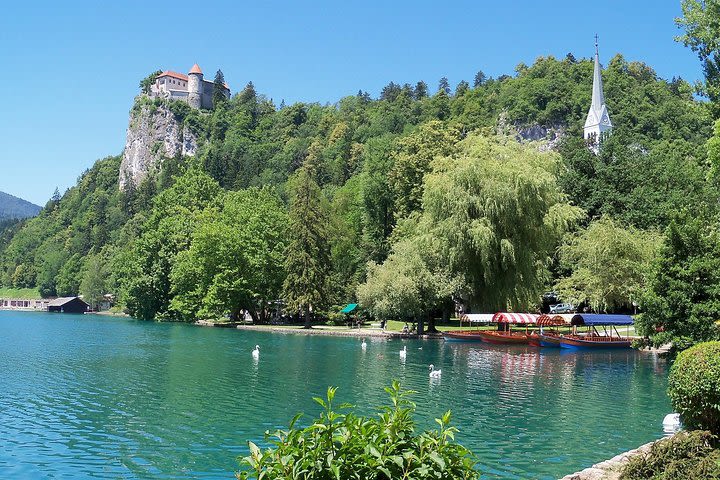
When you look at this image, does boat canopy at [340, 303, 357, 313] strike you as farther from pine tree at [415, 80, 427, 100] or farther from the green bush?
pine tree at [415, 80, 427, 100]

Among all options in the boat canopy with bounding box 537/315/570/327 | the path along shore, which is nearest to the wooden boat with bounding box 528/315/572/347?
the boat canopy with bounding box 537/315/570/327

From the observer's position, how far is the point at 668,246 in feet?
82.1

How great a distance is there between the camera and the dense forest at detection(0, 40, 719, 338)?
47062 mm

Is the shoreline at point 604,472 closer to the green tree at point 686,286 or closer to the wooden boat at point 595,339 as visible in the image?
the green tree at point 686,286

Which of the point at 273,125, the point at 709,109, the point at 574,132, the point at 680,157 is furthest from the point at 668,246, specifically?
the point at 273,125

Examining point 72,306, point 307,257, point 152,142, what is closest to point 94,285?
point 72,306

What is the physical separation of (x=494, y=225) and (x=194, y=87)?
157296mm

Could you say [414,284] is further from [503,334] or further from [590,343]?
[590,343]

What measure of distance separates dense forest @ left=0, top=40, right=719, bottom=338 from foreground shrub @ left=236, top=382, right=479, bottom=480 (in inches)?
892

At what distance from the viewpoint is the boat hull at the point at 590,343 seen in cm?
4164

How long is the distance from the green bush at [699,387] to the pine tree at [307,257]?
4892 cm

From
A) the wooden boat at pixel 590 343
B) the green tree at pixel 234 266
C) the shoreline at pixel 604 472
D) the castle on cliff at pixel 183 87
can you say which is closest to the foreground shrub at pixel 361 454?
the shoreline at pixel 604 472

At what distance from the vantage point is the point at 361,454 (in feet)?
15.0

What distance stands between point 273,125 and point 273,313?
119 meters
